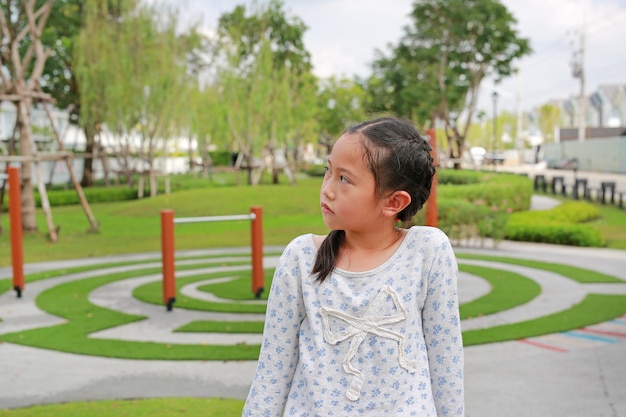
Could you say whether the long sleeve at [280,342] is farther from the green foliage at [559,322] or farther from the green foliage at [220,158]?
the green foliage at [220,158]

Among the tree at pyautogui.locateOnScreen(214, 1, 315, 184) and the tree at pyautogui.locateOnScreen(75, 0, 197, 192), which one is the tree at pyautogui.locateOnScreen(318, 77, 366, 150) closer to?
the tree at pyautogui.locateOnScreen(214, 1, 315, 184)

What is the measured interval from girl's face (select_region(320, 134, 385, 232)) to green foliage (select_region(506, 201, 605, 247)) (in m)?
16.0

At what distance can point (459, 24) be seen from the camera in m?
40.4

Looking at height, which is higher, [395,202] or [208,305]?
[395,202]

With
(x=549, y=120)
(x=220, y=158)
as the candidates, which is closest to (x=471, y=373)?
(x=220, y=158)

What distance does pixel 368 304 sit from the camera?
2432mm

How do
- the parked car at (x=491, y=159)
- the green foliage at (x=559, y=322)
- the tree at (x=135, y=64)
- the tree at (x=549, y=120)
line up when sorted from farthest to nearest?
the tree at (x=549, y=120)
the parked car at (x=491, y=159)
the tree at (x=135, y=64)
the green foliage at (x=559, y=322)

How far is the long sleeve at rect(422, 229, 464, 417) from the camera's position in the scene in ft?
8.17

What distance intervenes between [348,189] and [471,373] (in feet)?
17.4

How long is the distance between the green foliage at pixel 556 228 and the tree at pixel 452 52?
16.7 meters

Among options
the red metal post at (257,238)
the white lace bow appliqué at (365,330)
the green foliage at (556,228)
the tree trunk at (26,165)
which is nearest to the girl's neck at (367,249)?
the white lace bow appliqué at (365,330)

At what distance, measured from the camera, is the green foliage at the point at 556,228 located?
17.7 meters

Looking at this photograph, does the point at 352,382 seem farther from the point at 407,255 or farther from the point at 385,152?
the point at 385,152

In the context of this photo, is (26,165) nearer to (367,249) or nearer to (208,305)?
(208,305)
